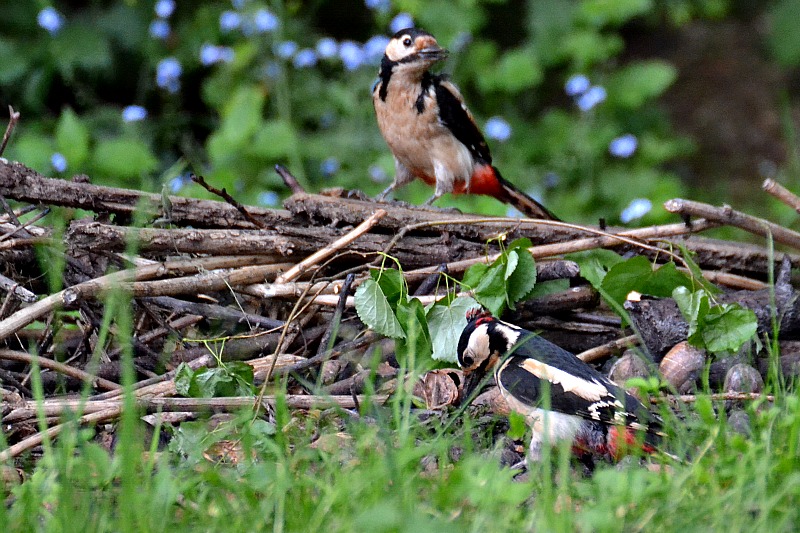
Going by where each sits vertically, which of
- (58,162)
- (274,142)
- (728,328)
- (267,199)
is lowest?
(728,328)

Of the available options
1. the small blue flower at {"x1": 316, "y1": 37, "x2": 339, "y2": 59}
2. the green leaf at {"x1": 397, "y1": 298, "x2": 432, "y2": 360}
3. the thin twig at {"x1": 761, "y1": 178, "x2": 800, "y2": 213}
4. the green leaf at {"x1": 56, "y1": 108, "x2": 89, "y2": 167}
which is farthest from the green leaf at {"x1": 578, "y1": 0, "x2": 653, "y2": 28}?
the green leaf at {"x1": 397, "y1": 298, "x2": 432, "y2": 360}

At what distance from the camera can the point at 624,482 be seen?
2369 millimetres

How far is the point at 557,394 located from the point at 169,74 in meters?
4.83

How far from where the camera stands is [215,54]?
7344 mm

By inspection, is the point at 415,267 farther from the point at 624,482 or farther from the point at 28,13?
the point at 28,13

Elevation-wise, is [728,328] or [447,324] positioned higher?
[447,324]

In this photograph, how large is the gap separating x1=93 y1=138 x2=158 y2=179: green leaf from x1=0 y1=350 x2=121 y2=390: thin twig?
115 inches

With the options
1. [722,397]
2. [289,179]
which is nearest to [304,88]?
[289,179]

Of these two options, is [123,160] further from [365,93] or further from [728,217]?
[728,217]

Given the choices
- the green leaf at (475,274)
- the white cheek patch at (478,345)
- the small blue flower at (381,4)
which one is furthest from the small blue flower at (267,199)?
the white cheek patch at (478,345)

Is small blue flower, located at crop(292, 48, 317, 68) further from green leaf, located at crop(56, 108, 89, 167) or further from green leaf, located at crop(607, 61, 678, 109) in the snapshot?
green leaf, located at crop(607, 61, 678, 109)

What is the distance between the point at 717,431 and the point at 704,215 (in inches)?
49.3

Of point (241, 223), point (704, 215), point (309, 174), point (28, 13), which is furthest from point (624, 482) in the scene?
point (28, 13)

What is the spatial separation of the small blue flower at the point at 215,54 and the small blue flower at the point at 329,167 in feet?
3.44
